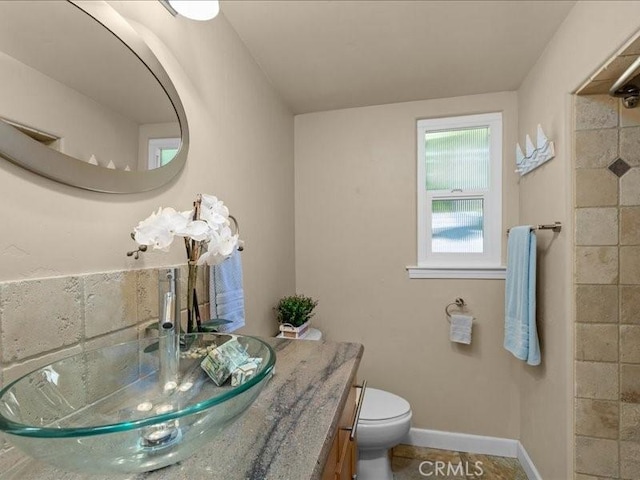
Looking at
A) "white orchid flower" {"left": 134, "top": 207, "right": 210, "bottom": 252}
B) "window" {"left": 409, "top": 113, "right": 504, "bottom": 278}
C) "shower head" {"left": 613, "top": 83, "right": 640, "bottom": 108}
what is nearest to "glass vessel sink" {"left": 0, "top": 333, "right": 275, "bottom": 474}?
"white orchid flower" {"left": 134, "top": 207, "right": 210, "bottom": 252}

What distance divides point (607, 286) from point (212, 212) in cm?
161

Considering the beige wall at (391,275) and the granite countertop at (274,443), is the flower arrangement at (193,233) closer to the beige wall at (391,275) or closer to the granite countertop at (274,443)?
the granite countertop at (274,443)

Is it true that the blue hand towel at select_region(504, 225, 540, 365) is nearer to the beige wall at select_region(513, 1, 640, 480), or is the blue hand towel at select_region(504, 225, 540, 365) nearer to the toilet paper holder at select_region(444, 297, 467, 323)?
the beige wall at select_region(513, 1, 640, 480)

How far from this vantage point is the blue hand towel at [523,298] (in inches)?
66.3

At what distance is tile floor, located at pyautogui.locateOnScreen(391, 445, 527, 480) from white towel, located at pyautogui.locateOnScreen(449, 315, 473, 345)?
733mm

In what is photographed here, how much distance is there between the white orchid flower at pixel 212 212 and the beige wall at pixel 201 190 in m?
0.22

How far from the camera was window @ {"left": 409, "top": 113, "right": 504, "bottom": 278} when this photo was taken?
7.09 feet

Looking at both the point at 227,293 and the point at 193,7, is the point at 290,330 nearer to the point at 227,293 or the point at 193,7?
the point at 227,293

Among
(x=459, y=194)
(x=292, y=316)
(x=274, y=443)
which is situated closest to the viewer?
(x=274, y=443)

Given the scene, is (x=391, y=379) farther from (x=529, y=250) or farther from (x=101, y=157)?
(x=101, y=157)

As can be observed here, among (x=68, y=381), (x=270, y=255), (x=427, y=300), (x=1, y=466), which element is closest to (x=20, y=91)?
(x=68, y=381)

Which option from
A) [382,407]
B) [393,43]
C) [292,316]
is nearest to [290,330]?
[292,316]

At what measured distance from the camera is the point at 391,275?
7.45ft

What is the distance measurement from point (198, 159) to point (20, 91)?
594mm
